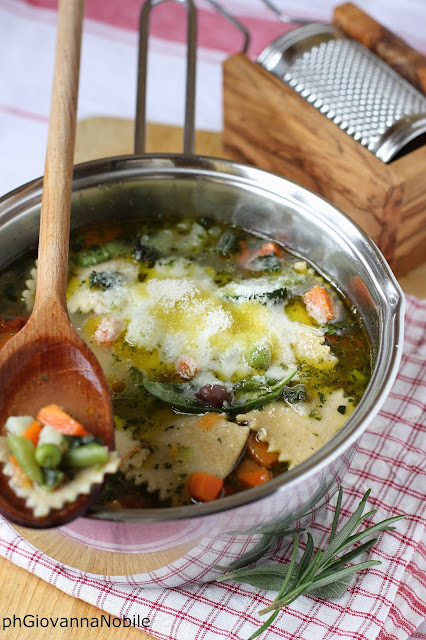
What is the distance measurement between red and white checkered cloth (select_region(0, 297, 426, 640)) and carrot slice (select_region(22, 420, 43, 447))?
3.01ft

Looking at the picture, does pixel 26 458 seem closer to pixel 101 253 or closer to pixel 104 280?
pixel 104 280

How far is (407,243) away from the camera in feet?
17.4

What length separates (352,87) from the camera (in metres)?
5.53

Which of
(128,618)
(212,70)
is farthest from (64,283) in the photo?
(212,70)

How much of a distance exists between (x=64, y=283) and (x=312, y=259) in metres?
1.73

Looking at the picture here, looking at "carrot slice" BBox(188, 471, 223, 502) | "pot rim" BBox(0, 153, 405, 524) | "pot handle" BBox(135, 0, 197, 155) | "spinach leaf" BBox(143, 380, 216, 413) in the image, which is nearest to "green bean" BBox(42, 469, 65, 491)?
"pot rim" BBox(0, 153, 405, 524)

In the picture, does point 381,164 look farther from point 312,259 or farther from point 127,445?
point 127,445

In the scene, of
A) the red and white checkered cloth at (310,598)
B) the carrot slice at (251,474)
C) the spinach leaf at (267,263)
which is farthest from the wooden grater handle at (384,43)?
the carrot slice at (251,474)

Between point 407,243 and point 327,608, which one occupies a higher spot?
point 407,243

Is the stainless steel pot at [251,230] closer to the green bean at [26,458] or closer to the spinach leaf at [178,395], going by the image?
the green bean at [26,458]

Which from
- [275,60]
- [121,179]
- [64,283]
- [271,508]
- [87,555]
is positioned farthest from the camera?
[275,60]

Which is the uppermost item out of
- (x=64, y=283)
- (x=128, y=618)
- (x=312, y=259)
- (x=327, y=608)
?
(x=312, y=259)

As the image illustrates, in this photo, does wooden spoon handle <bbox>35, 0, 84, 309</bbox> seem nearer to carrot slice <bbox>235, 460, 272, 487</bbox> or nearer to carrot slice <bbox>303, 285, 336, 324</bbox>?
carrot slice <bbox>235, 460, 272, 487</bbox>

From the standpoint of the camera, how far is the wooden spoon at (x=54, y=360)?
2.90 m
